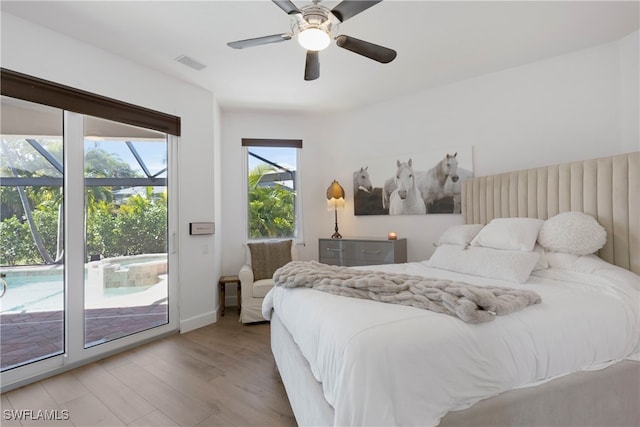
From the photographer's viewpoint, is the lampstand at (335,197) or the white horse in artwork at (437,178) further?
the lampstand at (335,197)

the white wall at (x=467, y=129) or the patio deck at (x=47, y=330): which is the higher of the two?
the white wall at (x=467, y=129)

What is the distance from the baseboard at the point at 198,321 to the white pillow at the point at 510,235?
2923 mm

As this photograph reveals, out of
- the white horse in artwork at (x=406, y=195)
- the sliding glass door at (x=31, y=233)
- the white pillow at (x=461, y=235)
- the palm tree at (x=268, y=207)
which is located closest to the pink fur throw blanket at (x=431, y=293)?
the white pillow at (x=461, y=235)

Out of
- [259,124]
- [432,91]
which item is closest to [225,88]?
[259,124]

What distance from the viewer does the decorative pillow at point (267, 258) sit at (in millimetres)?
3805

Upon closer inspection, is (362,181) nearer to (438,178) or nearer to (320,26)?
(438,178)

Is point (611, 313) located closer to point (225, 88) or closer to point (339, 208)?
point (339, 208)

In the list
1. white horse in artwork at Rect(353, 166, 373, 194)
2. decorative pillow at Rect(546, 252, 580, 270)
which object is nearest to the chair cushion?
white horse in artwork at Rect(353, 166, 373, 194)

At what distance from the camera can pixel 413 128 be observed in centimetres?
387

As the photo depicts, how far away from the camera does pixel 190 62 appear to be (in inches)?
116

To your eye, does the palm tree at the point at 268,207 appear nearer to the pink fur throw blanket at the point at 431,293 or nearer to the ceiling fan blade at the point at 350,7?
the pink fur throw blanket at the point at 431,293

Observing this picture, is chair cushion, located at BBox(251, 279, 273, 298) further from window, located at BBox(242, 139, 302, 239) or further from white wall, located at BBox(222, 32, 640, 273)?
window, located at BBox(242, 139, 302, 239)

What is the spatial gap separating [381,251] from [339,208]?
1026 millimetres

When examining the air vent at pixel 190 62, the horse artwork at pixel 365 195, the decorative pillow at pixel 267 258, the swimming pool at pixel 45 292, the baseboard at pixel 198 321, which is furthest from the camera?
the horse artwork at pixel 365 195
